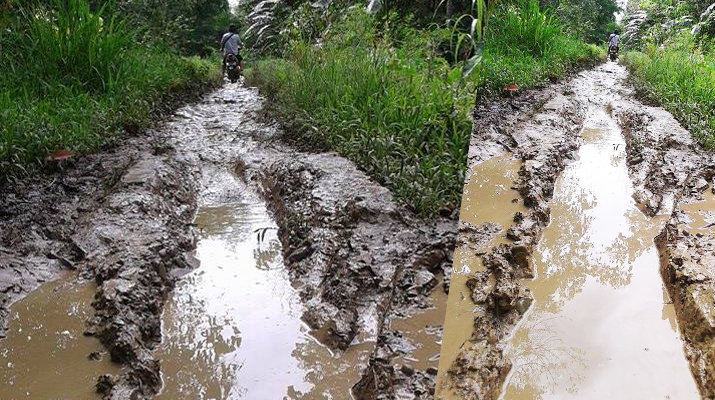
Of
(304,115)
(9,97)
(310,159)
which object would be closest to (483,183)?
(310,159)

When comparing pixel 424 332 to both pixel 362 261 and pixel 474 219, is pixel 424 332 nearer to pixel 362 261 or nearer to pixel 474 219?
pixel 362 261

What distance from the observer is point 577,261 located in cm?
160

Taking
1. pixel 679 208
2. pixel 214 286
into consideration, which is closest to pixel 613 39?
pixel 679 208

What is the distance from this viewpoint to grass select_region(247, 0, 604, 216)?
1724 mm

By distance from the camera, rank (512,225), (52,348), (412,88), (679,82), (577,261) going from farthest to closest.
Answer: (679,82) < (412,88) < (512,225) < (577,261) < (52,348)

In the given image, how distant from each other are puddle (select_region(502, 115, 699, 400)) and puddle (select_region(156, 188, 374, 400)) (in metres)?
0.36

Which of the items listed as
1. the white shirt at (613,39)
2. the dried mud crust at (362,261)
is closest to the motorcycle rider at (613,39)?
the white shirt at (613,39)

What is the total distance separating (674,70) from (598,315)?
2953mm

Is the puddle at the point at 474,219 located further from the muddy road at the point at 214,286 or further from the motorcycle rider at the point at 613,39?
the motorcycle rider at the point at 613,39

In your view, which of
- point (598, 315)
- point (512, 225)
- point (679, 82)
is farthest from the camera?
point (679, 82)

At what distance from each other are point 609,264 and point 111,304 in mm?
1352

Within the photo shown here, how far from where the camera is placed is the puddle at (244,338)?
0.91 metres

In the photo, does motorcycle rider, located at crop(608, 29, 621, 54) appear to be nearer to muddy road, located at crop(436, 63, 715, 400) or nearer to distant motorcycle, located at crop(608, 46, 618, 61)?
distant motorcycle, located at crop(608, 46, 618, 61)

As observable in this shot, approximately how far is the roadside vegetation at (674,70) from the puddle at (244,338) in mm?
1780
